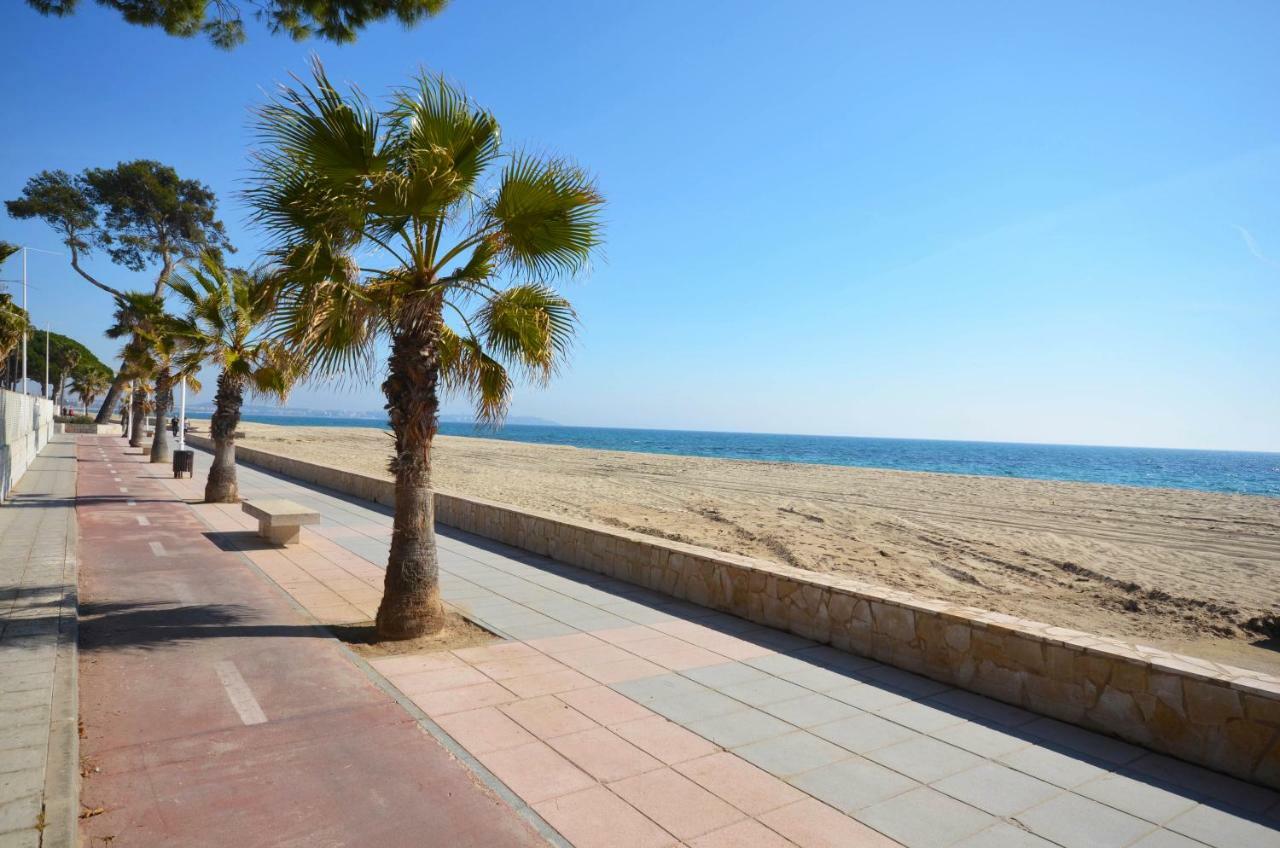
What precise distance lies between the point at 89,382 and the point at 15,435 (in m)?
70.1

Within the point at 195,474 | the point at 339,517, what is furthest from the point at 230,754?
the point at 195,474

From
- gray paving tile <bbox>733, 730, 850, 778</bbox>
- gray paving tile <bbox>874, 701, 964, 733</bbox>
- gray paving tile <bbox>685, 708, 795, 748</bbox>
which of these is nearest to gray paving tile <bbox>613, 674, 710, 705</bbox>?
gray paving tile <bbox>685, 708, 795, 748</bbox>

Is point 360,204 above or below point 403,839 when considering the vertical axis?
above

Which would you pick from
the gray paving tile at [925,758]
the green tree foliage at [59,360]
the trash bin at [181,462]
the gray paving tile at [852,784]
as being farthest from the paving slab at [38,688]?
the green tree foliage at [59,360]

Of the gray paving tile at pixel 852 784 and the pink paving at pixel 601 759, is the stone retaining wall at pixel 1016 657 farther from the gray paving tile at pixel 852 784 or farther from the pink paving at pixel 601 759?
the gray paving tile at pixel 852 784

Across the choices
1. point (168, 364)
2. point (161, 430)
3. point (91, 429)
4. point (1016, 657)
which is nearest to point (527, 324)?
point (1016, 657)

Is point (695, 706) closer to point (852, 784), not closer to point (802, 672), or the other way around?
point (802, 672)

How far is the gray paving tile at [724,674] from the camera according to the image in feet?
17.5

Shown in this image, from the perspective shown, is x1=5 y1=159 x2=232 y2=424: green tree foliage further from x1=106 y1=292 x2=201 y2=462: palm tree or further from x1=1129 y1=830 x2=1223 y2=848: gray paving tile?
x1=1129 y1=830 x2=1223 y2=848: gray paving tile

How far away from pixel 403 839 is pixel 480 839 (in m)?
0.33

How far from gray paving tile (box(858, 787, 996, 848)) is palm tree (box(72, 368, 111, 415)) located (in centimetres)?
8663

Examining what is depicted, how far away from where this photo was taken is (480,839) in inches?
127

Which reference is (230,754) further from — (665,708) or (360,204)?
(360,204)

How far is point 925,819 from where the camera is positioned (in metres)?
3.48
